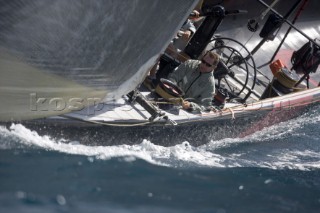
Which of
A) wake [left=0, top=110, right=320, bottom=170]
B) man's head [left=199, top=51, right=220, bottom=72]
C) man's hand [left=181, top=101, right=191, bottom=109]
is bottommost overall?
wake [left=0, top=110, right=320, bottom=170]

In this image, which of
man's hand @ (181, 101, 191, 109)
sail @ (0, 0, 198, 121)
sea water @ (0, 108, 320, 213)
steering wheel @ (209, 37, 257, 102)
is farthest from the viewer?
steering wheel @ (209, 37, 257, 102)

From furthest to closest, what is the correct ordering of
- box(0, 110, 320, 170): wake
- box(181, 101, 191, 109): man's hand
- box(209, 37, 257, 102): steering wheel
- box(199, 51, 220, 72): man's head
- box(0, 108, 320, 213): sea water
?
box(209, 37, 257, 102): steering wheel, box(199, 51, 220, 72): man's head, box(181, 101, 191, 109): man's hand, box(0, 110, 320, 170): wake, box(0, 108, 320, 213): sea water

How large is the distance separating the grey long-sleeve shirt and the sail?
4.80 feet

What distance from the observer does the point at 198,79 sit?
7.16 meters

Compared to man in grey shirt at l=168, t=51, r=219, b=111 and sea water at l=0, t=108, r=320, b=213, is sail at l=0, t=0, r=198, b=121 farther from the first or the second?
man in grey shirt at l=168, t=51, r=219, b=111

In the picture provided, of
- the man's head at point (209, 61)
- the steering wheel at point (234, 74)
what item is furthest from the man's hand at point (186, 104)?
the steering wheel at point (234, 74)

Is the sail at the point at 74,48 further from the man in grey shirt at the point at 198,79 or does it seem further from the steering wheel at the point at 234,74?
the steering wheel at the point at 234,74

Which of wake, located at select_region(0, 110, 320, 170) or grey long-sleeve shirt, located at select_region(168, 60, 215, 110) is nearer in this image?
wake, located at select_region(0, 110, 320, 170)

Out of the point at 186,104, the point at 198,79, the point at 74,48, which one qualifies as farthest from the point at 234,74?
the point at 74,48

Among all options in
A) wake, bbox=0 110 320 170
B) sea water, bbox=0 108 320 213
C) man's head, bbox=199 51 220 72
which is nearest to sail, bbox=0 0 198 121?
wake, bbox=0 110 320 170

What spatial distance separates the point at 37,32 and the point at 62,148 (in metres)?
1.45

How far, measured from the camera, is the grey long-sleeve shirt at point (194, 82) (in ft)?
23.3

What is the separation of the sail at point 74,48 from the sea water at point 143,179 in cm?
44

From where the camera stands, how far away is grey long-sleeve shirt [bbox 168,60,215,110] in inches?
279
